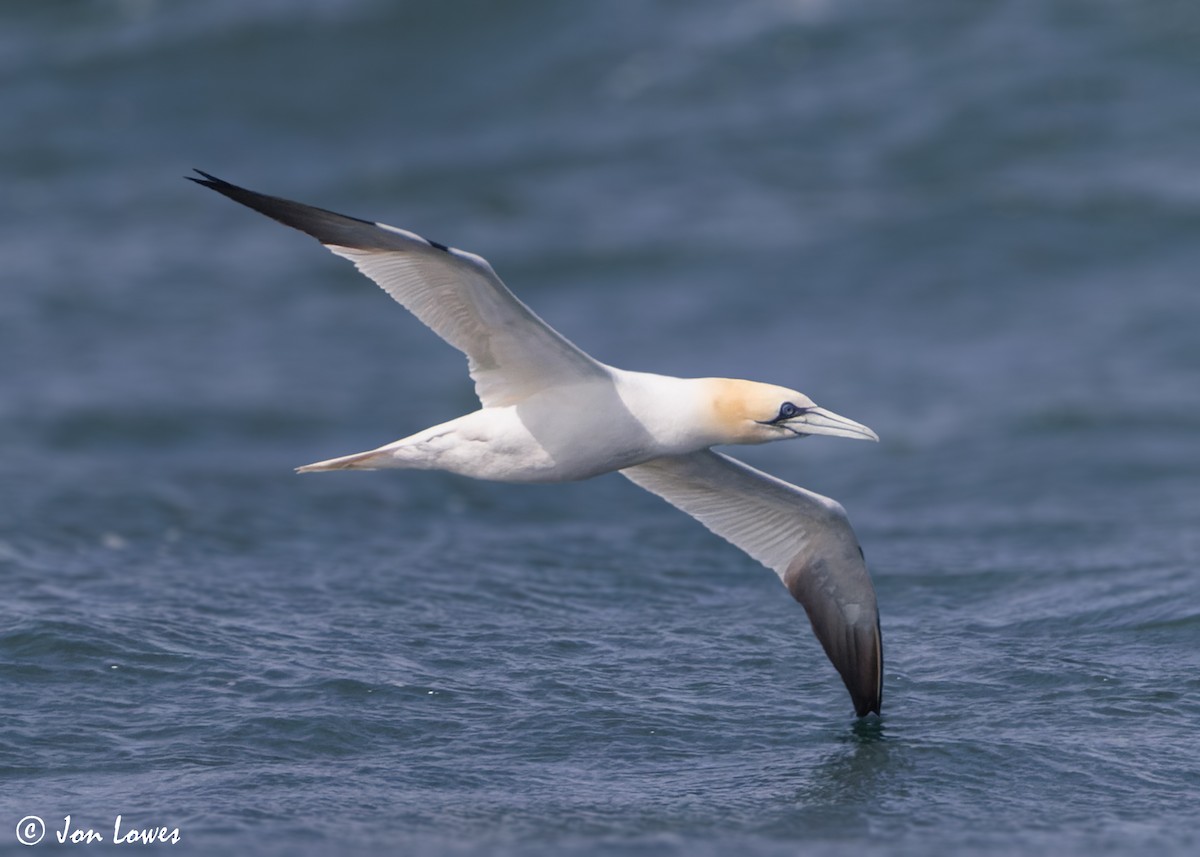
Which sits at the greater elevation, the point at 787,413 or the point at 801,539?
the point at 787,413

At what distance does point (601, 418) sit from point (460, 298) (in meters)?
1.14

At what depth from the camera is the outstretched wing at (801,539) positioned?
11.0 meters

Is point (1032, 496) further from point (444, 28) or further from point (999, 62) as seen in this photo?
point (444, 28)

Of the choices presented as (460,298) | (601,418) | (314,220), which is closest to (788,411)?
(601,418)

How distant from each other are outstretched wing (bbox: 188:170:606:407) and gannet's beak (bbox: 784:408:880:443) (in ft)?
4.09

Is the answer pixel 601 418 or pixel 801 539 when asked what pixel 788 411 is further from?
pixel 801 539

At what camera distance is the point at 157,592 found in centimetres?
1327

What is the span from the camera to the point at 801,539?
37.2 feet

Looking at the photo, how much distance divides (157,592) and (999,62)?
1866cm

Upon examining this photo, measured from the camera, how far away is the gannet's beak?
9969mm

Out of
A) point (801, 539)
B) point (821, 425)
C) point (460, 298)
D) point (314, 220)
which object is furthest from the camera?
point (801, 539)

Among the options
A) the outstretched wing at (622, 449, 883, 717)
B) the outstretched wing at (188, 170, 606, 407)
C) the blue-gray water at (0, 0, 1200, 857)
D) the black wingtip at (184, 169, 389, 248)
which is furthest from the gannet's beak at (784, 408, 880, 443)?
the black wingtip at (184, 169, 389, 248)

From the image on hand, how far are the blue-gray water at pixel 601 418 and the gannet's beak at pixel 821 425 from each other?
191cm

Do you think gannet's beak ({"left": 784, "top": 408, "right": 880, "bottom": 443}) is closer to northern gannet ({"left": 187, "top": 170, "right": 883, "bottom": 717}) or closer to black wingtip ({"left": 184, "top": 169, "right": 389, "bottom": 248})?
northern gannet ({"left": 187, "top": 170, "right": 883, "bottom": 717})
